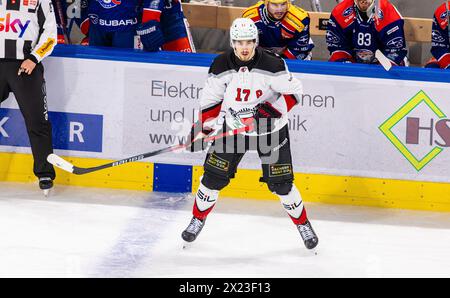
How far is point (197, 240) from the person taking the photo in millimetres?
6406

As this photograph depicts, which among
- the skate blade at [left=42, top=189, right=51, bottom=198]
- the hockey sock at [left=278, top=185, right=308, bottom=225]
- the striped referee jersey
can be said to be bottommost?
the skate blade at [left=42, top=189, right=51, bottom=198]

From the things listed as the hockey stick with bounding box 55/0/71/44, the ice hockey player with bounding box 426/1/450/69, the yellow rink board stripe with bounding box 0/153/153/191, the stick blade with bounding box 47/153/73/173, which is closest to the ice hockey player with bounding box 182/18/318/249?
the stick blade with bounding box 47/153/73/173

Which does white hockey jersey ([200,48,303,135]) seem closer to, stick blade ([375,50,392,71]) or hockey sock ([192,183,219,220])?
hockey sock ([192,183,219,220])

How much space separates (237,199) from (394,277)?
160cm

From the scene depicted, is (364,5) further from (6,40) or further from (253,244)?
(6,40)

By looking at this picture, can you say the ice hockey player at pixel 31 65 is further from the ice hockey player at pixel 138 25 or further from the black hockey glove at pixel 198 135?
the black hockey glove at pixel 198 135

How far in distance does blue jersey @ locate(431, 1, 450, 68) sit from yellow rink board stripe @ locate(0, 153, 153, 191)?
6.51ft

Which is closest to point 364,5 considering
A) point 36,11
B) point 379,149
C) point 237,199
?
point 379,149

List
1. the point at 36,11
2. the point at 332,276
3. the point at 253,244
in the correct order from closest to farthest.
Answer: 1. the point at 332,276
2. the point at 253,244
3. the point at 36,11

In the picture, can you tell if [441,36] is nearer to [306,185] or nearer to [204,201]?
[306,185]

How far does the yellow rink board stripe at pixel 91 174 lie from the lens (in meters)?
7.27

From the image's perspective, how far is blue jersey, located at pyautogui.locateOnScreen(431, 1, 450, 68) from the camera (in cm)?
732

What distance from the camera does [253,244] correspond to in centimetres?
639

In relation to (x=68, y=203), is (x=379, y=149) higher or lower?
higher
